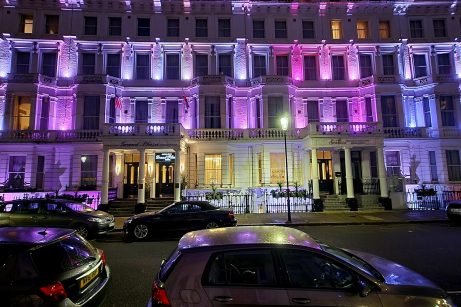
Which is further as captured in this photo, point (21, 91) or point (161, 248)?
point (21, 91)

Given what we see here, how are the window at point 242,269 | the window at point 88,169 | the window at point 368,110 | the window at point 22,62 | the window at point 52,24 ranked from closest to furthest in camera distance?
the window at point 242,269 → the window at point 88,169 → the window at point 22,62 → the window at point 52,24 → the window at point 368,110

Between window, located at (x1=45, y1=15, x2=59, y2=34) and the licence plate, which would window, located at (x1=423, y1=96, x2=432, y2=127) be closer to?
the licence plate

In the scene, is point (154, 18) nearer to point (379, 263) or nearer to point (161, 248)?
point (161, 248)

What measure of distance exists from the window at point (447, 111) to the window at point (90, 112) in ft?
97.2

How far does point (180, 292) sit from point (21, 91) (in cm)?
2668

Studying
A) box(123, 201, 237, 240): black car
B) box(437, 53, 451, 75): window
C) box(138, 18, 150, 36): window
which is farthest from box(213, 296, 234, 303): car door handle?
box(437, 53, 451, 75): window

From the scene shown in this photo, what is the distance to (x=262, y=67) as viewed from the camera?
26047 mm

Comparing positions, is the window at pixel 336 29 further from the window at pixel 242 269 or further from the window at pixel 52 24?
the window at pixel 242 269

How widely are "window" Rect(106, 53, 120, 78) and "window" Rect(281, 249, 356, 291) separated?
25.4 m

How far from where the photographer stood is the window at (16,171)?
22.6 m

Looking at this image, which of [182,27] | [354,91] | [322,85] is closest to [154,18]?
[182,27]

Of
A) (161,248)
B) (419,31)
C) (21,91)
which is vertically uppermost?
(419,31)

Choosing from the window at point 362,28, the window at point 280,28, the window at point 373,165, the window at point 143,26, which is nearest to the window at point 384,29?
the window at point 362,28

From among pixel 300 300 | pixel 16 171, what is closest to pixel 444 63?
pixel 300 300
